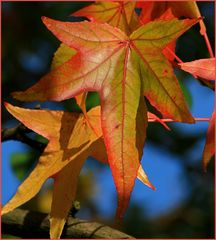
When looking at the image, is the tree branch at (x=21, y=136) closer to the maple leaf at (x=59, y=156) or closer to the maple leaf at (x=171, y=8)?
the maple leaf at (x=59, y=156)

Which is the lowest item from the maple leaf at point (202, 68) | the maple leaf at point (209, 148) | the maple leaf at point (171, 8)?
the maple leaf at point (209, 148)

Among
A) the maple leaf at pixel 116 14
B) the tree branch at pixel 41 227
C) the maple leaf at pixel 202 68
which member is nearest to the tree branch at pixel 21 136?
the tree branch at pixel 41 227

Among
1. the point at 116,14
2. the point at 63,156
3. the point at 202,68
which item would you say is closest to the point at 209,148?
the point at 202,68

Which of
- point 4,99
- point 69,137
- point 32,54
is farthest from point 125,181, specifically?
point 32,54

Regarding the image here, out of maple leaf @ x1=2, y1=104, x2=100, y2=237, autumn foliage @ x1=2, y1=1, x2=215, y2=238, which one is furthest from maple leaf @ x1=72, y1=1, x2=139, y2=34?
maple leaf @ x1=2, y1=104, x2=100, y2=237

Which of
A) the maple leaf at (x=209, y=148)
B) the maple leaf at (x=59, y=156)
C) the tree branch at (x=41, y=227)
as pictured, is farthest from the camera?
the tree branch at (x=41, y=227)
